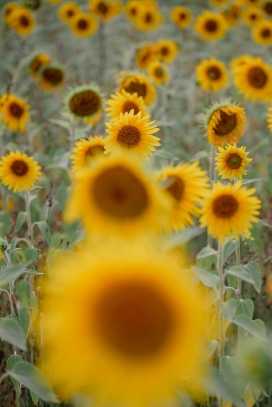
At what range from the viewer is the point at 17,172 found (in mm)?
1723

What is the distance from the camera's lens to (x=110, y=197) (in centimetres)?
79

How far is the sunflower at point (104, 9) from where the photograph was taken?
406 cm

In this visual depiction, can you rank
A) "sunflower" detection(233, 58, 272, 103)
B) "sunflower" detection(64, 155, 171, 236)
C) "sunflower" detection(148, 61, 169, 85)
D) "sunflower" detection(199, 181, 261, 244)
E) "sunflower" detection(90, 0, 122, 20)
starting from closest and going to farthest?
"sunflower" detection(64, 155, 171, 236) < "sunflower" detection(199, 181, 261, 244) < "sunflower" detection(233, 58, 272, 103) < "sunflower" detection(148, 61, 169, 85) < "sunflower" detection(90, 0, 122, 20)

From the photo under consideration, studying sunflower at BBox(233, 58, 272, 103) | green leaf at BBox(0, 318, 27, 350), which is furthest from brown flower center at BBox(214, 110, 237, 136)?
green leaf at BBox(0, 318, 27, 350)

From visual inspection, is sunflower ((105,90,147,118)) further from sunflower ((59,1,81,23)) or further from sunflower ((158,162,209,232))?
sunflower ((59,1,81,23))

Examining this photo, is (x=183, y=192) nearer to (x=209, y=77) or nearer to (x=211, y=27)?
(x=209, y=77)

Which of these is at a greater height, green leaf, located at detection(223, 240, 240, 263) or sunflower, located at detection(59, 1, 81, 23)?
sunflower, located at detection(59, 1, 81, 23)

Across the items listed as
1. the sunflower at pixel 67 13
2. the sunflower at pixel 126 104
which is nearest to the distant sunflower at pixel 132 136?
the sunflower at pixel 126 104

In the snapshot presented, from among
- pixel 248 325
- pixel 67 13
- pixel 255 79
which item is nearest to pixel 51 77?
pixel 255 79

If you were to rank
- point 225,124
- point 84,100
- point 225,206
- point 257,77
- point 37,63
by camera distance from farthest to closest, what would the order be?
point 37,63 → point 257,77 → point 84,100 → point 225,124 → point 225,206

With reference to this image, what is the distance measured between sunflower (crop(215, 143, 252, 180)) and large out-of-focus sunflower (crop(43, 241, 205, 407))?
741 millimetres

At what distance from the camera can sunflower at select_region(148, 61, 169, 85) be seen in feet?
8.81

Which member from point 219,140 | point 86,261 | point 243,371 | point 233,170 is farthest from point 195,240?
point 86,261

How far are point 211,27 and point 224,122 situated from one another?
8.64 ft
